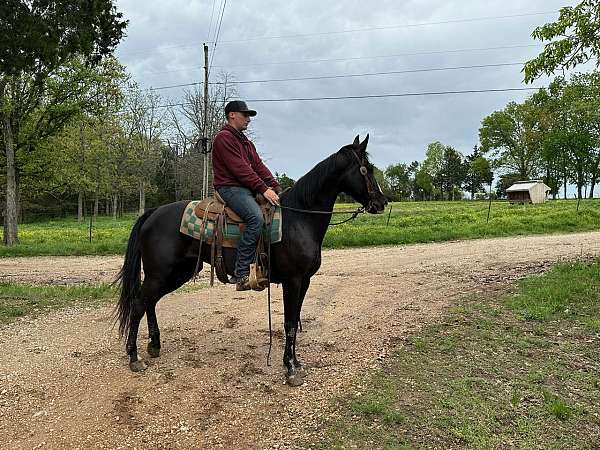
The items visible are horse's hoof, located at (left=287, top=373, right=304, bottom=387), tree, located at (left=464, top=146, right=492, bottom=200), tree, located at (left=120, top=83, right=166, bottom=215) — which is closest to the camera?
horse's hoof, located at (left=287, top=373, right=304, bottom=387)

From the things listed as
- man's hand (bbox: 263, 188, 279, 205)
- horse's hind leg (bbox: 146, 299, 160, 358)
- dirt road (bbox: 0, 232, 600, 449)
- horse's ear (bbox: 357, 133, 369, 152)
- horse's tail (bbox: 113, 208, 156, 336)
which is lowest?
dirt road (bbox: 0, 232, 600, 449)

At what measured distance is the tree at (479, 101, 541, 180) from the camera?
227 feet

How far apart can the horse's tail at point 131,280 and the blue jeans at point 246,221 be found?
120 centimetres

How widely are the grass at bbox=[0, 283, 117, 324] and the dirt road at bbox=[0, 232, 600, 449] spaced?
1.84 ft

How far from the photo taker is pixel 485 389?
4492 millimetres

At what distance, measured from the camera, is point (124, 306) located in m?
5.57

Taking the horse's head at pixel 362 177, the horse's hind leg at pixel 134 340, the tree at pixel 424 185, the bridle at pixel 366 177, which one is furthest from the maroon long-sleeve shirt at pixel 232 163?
the tree at pixel 424 185

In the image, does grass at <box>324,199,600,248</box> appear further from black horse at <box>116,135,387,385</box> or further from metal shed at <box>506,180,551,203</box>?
metal shed at <box>506,180,551,203</box>

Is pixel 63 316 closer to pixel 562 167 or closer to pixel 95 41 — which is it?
pixel 95 41

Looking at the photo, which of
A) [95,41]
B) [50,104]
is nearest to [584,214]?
[95,41]

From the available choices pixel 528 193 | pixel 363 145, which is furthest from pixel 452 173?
pixel 363 145

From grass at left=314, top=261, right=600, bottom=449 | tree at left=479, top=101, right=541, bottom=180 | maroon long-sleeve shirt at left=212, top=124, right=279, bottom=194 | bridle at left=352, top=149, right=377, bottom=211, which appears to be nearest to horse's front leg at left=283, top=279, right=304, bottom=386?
grass at left=314, top=261, right=600, bottom=449

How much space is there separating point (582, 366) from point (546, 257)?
7.81m

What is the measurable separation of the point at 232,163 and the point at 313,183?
0.93 meters
